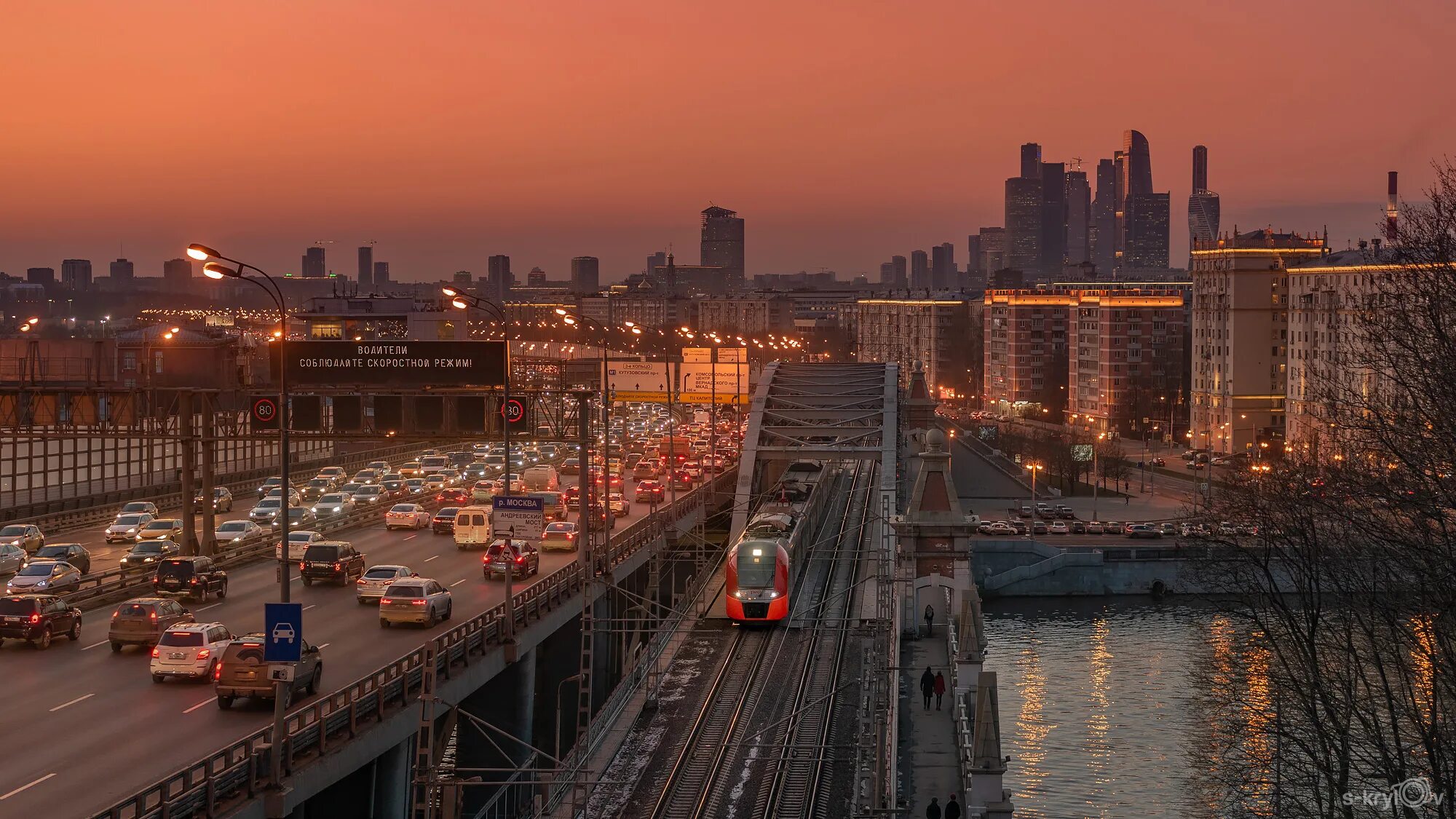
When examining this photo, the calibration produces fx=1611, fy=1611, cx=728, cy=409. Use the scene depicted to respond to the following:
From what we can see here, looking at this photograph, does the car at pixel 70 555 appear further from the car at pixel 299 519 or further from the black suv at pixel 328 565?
the car at pixel 299 519

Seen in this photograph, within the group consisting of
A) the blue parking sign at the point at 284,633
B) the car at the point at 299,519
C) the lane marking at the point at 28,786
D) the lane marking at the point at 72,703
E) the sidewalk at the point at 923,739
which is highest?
the blue parking sign at the point at 284,633

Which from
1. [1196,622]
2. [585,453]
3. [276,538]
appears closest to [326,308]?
[276,538]

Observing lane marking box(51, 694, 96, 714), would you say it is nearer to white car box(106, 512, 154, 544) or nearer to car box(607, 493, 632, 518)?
white car box(106, 512, 154, 544)

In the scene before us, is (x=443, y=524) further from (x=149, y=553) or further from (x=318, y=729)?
(x=318, y=729)

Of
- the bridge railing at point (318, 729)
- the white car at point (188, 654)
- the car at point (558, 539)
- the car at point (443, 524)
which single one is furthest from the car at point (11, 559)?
the white car at point (188, 654)

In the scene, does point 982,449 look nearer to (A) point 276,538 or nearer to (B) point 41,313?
(B) point 41,313

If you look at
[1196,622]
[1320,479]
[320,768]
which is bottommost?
[1196,622]
